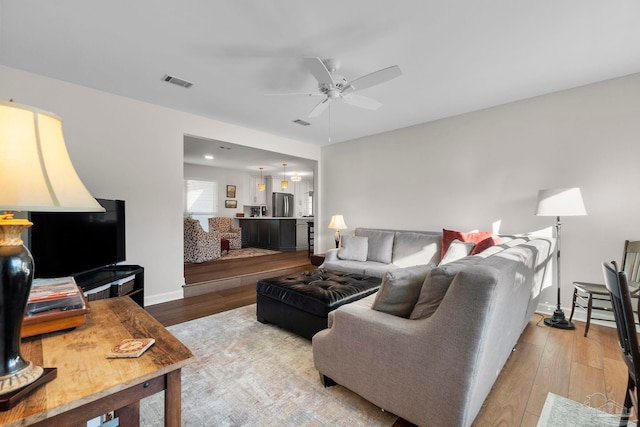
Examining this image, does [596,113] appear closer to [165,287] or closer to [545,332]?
[545,332]

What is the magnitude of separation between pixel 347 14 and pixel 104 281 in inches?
119

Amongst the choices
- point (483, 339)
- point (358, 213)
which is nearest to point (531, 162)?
point (358, 213)

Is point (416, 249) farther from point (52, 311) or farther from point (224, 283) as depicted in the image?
point (52, 311)

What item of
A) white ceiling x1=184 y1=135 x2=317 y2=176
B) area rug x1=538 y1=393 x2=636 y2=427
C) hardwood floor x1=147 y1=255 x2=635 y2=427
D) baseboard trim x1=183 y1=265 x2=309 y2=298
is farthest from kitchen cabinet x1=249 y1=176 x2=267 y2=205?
area rug x1=538 y1=393 x2=636 y2=427

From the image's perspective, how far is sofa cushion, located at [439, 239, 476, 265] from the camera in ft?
10.9

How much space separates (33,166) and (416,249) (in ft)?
13.3

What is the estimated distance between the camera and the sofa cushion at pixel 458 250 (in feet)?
10.9

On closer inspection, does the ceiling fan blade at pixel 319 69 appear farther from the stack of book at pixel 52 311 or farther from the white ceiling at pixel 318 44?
the stack of book at pixel 52 311

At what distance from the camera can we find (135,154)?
349cm

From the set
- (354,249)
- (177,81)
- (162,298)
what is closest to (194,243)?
(162,298)

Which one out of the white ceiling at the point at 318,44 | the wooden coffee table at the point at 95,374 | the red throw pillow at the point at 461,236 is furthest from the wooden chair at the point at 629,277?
the wooden coffee table at the point at 95,374

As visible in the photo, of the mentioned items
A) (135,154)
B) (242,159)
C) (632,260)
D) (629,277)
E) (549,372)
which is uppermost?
(242,159)

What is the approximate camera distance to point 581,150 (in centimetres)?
311

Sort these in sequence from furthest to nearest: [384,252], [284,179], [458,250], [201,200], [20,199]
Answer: [284,179] < [201,200] < [384,252] < [458,250] < [20,199]
